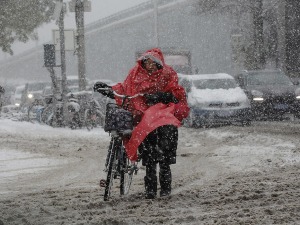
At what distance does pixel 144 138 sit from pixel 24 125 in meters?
14.2

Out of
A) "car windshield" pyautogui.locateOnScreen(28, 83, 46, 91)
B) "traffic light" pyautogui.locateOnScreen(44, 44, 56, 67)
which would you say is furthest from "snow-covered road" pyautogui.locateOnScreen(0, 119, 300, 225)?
"car windshield" pyautogui.locateOnScreen(28, 83, 46, 91)

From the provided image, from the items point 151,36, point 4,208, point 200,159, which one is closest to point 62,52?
point 200,159

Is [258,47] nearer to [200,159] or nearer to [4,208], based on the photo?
[200,159]

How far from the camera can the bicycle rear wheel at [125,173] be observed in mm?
7586

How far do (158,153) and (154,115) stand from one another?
0.40 m

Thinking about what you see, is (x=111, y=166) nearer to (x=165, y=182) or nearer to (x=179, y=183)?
(x=165, y=182)

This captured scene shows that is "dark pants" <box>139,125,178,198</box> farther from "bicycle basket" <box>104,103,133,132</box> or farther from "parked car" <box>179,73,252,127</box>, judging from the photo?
"parked car" <box>179,73,252,127</box>

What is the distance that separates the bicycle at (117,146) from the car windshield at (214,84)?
510 inches

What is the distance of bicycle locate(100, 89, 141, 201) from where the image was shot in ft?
24.0

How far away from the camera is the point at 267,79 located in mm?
21891

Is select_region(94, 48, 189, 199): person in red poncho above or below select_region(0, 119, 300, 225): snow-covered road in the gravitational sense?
above

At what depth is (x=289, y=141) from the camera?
1392 cm

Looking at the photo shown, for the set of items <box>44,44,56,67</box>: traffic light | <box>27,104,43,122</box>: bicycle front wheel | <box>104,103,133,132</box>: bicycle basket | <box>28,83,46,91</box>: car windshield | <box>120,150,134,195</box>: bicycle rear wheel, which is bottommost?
<box>27,104,43,122</box>: bicycle front wheel

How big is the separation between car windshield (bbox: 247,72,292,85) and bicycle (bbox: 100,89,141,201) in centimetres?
1434
